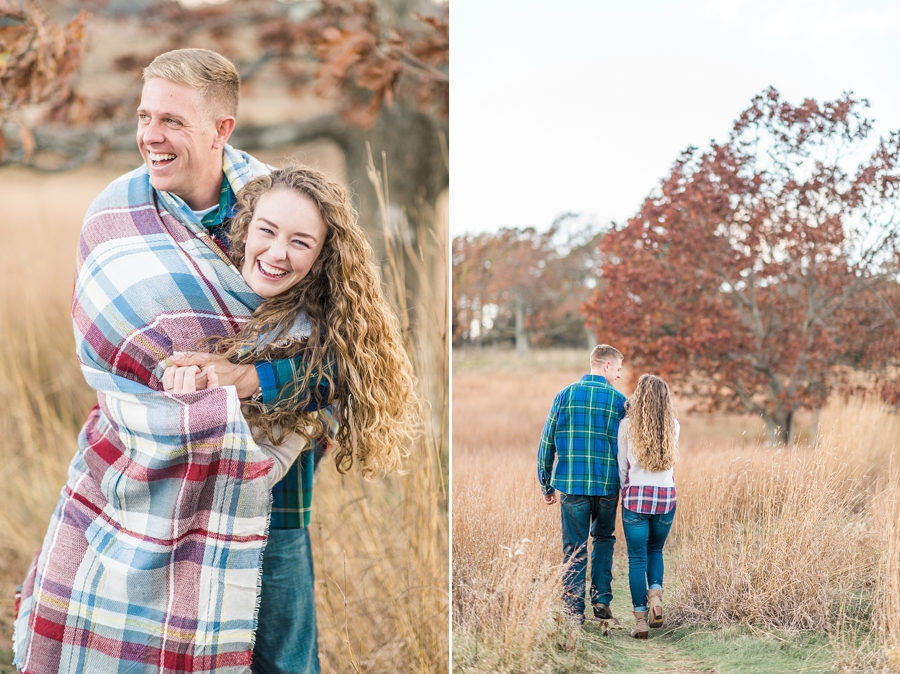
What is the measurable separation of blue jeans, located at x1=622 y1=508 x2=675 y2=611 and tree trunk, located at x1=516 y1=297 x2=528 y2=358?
2.56ft

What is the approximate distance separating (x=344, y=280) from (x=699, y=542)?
63.0 inches

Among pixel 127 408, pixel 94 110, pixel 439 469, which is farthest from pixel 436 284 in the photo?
pixel 94 110

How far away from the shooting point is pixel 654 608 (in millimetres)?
2641

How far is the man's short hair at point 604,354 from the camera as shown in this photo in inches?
108

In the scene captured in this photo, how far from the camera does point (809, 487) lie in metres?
2.62

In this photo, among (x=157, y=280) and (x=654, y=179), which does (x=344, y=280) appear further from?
(x=654, y=179)

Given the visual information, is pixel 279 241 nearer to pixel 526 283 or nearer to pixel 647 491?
pixel 526 283

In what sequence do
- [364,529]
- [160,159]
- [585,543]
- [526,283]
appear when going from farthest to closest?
[526,283] < [364,529] < [585,543] < [160,159]

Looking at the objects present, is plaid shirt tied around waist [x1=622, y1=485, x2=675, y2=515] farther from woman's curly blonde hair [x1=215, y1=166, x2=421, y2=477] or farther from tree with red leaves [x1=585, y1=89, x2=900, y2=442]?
woman's curly blonde hair [x1=215, y1=166, x2=421, y2=477]

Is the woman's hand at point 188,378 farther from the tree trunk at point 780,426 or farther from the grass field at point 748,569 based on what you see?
the tree trunk at point 780,426

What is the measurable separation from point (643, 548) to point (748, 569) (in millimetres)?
382

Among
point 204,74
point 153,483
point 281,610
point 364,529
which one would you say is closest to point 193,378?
point 153,483

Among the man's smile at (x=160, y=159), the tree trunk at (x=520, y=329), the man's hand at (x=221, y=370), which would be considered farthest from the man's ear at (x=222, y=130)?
the tree trunk at (x=520, y=329)

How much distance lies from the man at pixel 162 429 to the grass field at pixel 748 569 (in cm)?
110
